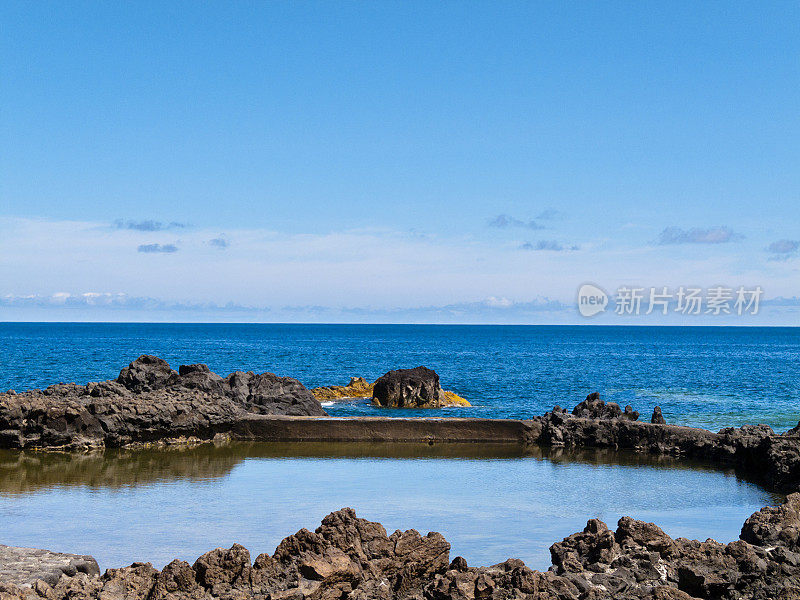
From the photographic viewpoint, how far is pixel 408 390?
29266 mm

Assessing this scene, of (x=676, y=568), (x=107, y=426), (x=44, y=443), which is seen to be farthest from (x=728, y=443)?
(x=44, y=443)

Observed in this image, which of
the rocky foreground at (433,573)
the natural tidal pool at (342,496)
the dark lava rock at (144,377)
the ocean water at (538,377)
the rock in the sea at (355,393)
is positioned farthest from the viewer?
the ocean water at (538,377)

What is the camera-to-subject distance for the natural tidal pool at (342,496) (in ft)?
30.4

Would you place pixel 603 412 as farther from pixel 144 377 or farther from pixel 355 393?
pixel 355 393

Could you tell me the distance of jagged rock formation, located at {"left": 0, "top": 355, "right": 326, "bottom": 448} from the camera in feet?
51.4

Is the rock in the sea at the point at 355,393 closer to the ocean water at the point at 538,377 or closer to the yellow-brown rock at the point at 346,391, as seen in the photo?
the yellow-brown rock at the point at 346,391

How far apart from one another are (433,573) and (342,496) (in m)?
4.37

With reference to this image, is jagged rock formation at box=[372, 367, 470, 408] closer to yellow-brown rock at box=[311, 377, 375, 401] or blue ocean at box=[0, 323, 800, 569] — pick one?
yellow-brown rock at box=[311, 377, 375, 401]

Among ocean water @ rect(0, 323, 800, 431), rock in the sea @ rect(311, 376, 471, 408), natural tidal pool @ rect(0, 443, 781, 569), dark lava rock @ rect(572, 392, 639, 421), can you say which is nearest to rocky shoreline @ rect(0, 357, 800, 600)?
natural tidal pool @ rect(0, 443, 781, 569)

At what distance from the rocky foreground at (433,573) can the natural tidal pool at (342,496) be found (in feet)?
3.88

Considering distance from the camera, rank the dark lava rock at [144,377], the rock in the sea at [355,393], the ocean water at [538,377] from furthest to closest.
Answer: the ocean water at [538,377] < the rock in the sea at [355,393] < the dark lava rock at [144,377]

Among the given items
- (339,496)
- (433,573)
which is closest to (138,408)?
(339,496)

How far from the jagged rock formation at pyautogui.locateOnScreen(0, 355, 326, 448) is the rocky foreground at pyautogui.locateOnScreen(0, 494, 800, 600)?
928 cm

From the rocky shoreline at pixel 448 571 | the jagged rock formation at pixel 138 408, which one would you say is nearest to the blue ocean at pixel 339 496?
the jagged rock formation at pixel 138 408
